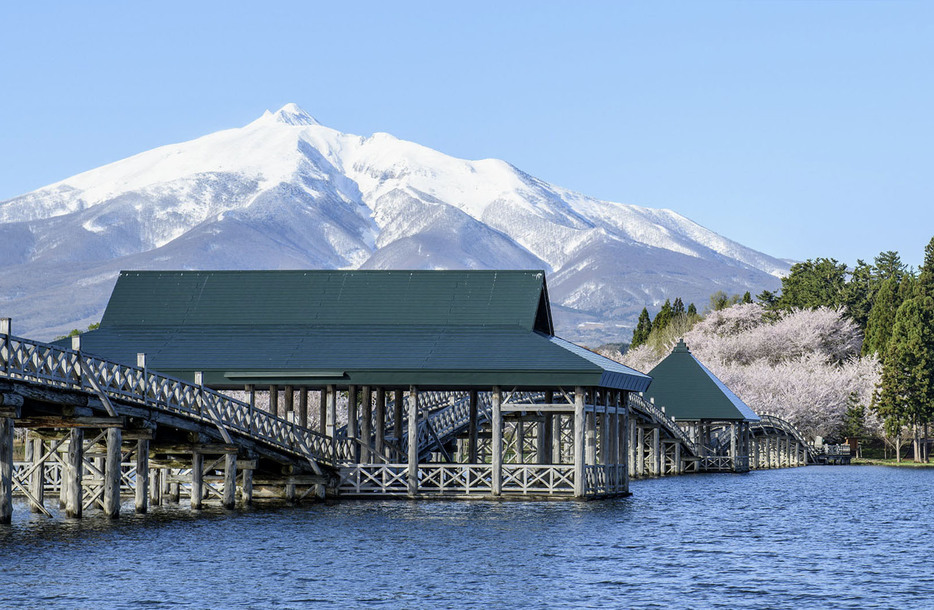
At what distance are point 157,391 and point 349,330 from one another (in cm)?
1223

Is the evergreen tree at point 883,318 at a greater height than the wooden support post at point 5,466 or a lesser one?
greater

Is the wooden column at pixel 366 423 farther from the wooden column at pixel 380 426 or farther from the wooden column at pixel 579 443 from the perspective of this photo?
the wooden column at pixel 579 443

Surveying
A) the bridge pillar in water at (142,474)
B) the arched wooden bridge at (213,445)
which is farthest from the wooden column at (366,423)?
the bridge pillar in water at (142,474)

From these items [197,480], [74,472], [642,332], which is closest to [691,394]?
[197,480]

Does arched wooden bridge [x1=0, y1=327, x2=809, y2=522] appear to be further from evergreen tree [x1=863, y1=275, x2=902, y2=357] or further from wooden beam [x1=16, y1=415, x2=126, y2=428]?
evergreen tree [x1=863, y1=275, x2=902, y2=357]

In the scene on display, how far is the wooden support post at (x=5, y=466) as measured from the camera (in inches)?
1470

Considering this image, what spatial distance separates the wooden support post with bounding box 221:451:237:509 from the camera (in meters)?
47.2

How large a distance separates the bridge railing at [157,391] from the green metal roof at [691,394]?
34064mm

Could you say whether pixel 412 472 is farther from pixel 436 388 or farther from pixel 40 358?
pixel 40 358

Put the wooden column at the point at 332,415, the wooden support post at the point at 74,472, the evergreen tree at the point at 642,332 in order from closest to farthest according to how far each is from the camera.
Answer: the wooden support post at the point at 74,472 < the wooden column at the point at 332,415 < the evergreen tree at the point at 642,332

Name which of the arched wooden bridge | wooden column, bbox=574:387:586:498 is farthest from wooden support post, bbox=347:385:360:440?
wooden column, bbox=574:387:586:498

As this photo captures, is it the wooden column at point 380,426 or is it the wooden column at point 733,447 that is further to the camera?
the wooden column at point 733,447

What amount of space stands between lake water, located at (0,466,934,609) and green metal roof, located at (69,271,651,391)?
4.34m

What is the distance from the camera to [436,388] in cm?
5447
